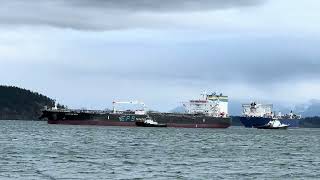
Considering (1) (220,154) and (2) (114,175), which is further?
(1) (220,154)

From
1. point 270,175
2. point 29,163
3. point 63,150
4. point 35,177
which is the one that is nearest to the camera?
point 35,177

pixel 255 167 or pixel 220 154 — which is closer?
pixel 255 167

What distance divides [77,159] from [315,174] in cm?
2237

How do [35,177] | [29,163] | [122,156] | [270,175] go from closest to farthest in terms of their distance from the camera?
[35,177] < [270,175] < [29,163] < [122,156]

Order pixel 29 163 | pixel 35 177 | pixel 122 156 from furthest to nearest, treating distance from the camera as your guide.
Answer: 1. pixel 122 156
2. pixel 29 163
3. pixel 35 177

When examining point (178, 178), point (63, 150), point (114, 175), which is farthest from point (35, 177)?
point (63, 150)

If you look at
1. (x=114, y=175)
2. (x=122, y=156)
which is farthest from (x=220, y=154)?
(x=114, y=175)

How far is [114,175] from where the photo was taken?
55656mm

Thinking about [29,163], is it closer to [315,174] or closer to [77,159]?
[77,159]

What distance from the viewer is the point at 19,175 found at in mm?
54219

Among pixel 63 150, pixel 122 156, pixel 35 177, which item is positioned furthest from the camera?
pixel 63 150

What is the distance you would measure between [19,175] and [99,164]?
472 inches

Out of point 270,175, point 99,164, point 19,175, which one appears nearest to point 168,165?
point 99,164

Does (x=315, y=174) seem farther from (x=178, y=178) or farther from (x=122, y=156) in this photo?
(x=122, y=156)
